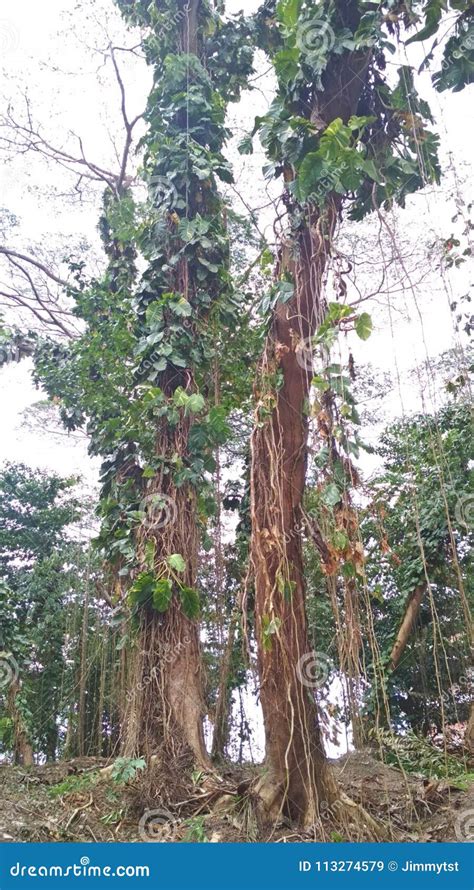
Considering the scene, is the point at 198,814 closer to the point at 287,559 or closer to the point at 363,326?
the point at 287,559

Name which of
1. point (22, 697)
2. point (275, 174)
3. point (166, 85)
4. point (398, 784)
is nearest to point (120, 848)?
point (398, 784)

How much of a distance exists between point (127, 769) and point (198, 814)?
1.18 ft

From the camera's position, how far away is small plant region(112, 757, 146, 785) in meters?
2.68

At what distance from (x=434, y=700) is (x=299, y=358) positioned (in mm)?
5249

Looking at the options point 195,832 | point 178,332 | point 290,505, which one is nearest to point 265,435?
point 290,505

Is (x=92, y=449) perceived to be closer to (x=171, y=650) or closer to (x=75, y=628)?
(x=171, y=650)

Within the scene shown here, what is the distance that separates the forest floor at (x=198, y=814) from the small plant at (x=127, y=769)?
66mm

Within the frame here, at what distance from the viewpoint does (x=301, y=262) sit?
8.48 ft

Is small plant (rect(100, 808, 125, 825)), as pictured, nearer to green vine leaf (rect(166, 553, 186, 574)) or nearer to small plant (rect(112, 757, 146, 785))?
small plant (rect(112, 757, 146, 785))

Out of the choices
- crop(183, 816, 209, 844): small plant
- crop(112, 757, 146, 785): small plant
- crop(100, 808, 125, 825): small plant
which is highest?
crop(112, 757, 146, 785): small plant

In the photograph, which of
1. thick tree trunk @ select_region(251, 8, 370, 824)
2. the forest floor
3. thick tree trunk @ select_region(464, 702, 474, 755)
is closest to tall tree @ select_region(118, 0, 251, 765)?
the forest floor

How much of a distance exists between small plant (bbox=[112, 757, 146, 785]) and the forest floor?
7cm

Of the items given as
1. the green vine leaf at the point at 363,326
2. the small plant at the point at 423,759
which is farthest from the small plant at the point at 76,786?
the green vine leaf at the point at 363,326

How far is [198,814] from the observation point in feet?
8.32
